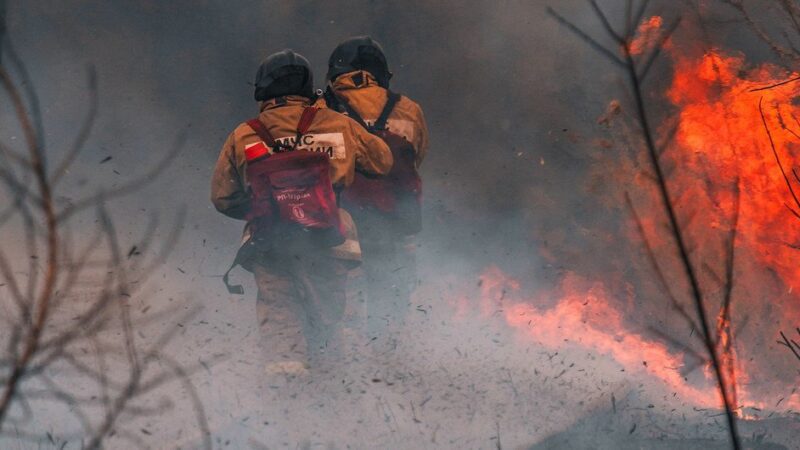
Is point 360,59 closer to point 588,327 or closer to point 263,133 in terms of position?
point 263,133

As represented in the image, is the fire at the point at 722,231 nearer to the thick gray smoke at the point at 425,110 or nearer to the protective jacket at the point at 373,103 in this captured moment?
the thick gray smoke at the point at 425,110

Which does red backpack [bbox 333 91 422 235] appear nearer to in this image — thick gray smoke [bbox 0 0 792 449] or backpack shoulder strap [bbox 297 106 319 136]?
backpack shoulder strap [bbox 297 106 319 136]

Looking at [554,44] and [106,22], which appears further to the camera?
[554,44]

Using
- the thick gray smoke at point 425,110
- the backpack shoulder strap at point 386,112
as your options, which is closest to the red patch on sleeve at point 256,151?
the backpack shoulder strap at point 386,112

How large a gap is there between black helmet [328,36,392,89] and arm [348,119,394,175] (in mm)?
768

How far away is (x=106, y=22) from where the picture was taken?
8.48 meters

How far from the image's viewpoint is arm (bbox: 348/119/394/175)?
6289 mm

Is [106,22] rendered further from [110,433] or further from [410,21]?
[110,433]

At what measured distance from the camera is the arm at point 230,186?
6227 millimetres

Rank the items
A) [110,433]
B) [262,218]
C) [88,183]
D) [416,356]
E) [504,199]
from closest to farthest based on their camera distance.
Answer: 1. [110,433]
2. [262,218]
3. [416,356]
4. [88,183]
5. [504,199]

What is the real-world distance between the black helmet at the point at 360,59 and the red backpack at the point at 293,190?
1.08 meters

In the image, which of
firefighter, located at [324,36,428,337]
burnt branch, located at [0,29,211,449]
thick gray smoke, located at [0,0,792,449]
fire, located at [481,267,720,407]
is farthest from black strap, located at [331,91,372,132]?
fire, located at [481,267,720,407]

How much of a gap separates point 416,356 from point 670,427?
1.77 meters

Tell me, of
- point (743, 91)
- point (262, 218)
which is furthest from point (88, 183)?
point (743, 91)
